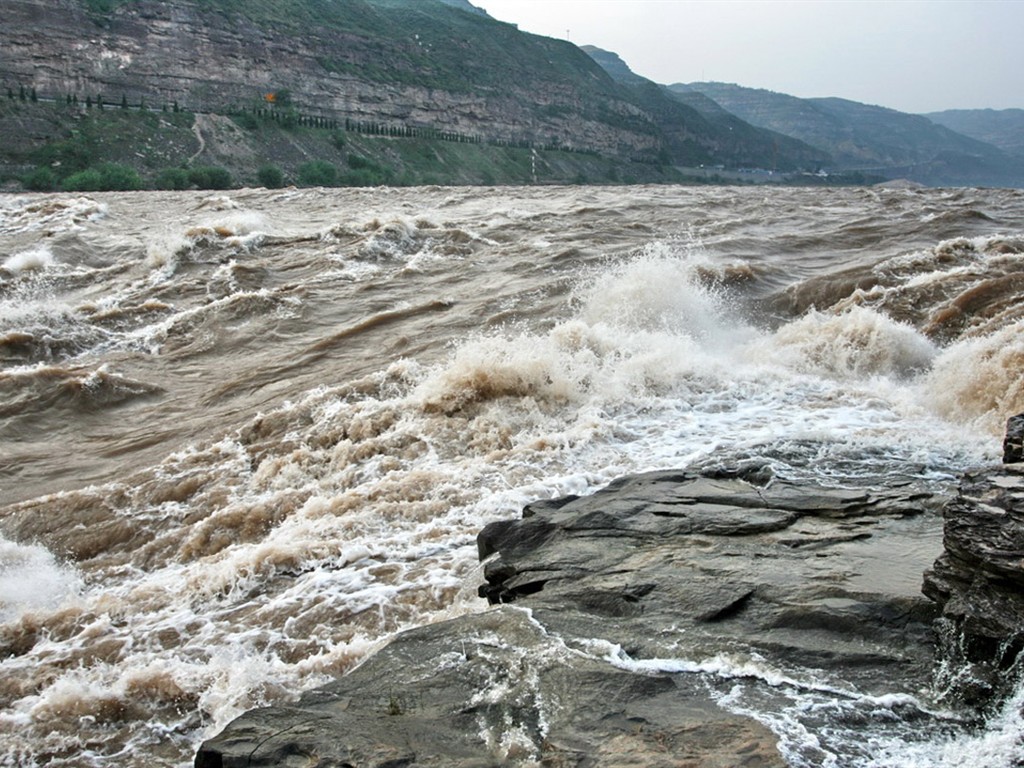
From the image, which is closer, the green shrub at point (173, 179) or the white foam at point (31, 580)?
the white foam at point (31, 580)

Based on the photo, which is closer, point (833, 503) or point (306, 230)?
point (833, 503)

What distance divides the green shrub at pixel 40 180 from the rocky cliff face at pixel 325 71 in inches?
653

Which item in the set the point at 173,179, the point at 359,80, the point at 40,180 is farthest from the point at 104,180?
the point at 359,80

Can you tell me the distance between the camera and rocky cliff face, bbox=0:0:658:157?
211 ft

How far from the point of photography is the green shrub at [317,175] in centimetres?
6041

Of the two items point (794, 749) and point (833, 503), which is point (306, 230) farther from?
point (794, 749)

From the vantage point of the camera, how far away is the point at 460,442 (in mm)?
8133

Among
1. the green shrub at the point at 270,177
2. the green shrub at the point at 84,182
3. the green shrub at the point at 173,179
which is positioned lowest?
the green shrub at the point at 84,182

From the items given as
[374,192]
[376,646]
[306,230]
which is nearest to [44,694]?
[376,646]

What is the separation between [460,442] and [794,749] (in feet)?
17.3

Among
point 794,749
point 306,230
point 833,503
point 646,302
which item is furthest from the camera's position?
point 306,230

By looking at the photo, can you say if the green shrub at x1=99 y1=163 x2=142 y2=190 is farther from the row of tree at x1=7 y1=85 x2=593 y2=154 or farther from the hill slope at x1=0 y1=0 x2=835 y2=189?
the hill slope at x1=0 y1=0 x2=835 y2=189

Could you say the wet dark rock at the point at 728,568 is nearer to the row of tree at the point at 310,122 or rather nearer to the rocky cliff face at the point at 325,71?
the row of tree at the point at 310,122

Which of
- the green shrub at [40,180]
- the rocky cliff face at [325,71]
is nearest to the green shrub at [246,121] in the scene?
the rocky cliff face at [325,71]
